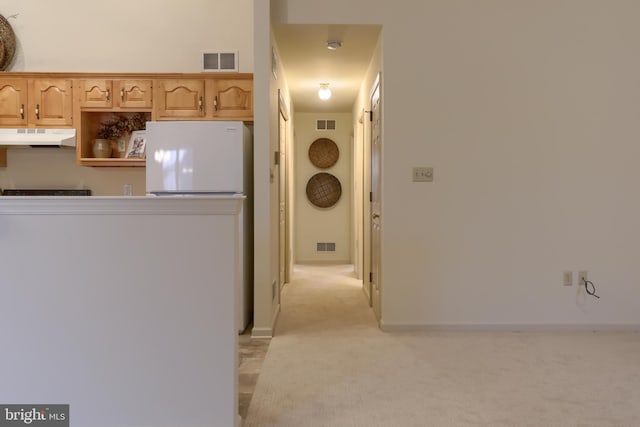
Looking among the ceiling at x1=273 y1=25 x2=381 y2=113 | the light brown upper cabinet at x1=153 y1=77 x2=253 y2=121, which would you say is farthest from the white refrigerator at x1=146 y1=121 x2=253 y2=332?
the ceiling at x1=273 y1=25 x2=381 y2=113

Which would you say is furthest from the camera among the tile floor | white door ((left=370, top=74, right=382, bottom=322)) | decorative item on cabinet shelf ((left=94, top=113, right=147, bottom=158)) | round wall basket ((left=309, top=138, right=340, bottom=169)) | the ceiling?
round wall basket ((left=309, top=138, right=340, bottom=169))

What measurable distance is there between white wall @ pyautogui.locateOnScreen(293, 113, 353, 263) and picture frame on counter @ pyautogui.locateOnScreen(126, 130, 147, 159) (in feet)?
11.3

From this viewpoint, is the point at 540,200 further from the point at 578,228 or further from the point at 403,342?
the point at 403,342

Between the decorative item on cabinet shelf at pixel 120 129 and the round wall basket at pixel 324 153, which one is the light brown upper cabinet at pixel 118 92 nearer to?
the decorative item on cabinet shelf at pixel 120 129

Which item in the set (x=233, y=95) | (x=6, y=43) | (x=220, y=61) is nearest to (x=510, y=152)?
(x=233, y=95)

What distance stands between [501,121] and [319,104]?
3438 millimetres

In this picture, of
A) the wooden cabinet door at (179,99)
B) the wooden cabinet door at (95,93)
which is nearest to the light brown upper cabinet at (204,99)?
the wooden cabinet door at (179,99)

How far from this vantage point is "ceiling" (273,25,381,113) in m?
3.61

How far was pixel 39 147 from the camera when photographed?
13.9 feet

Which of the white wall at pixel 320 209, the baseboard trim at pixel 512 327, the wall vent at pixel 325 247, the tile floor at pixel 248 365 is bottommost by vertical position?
the tile floor at pixel 248 365

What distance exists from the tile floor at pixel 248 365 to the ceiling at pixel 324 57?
241cm

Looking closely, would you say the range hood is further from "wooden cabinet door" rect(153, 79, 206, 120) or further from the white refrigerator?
the white refrigerator

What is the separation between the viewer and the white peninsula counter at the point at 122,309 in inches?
71.1

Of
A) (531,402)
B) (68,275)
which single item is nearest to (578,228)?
(531,402)
